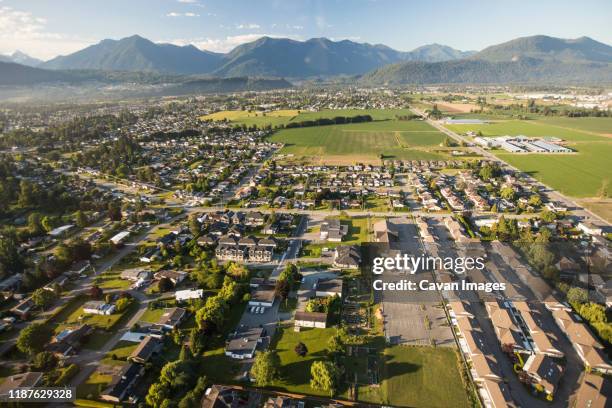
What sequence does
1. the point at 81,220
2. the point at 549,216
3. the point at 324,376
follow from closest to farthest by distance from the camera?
the point at 324,376
the point at 549,216
the point at 81,220

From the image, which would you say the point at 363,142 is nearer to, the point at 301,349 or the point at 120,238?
the point at 120,238

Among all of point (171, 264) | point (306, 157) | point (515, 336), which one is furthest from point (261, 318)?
point (306, 157)

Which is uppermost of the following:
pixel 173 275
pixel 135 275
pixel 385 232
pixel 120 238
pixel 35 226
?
pixel 385 232

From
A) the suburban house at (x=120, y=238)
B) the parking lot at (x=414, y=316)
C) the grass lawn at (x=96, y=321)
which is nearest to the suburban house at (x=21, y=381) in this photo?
the grass lawn at (x=96, y=321)

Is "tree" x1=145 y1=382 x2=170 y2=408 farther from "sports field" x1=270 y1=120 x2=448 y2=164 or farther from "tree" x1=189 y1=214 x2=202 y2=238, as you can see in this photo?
"sports field" x1=270 y1=120 x2=448 y2=164

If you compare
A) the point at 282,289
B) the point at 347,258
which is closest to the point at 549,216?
the point at 347,258

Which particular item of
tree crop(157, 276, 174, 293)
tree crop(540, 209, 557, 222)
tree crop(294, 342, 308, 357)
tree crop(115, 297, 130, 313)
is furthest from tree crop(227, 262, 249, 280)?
tree crop(540, 209, 557, 222)
